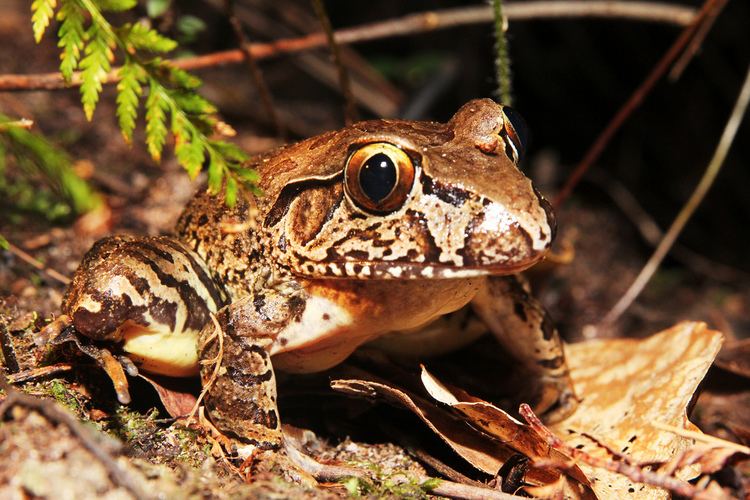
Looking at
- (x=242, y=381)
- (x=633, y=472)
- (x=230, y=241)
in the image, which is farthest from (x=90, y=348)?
(x=633, y=472)

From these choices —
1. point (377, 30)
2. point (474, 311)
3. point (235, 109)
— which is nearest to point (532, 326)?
point (474, 311)

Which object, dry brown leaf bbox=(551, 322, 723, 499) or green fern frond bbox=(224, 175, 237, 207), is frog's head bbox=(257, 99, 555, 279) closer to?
green fern frond bbox=(224, 175, 237, 207)

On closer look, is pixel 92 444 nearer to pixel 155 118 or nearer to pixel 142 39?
pixel 155 118

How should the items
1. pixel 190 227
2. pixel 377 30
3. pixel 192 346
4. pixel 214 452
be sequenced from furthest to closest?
pixel 377 30
pixel 190 227
pixel 192 346
pixel 214 452

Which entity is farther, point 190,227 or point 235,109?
point 235,109

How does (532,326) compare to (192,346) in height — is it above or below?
above

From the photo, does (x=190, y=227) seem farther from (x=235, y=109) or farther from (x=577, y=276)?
(x=577, y=276)
